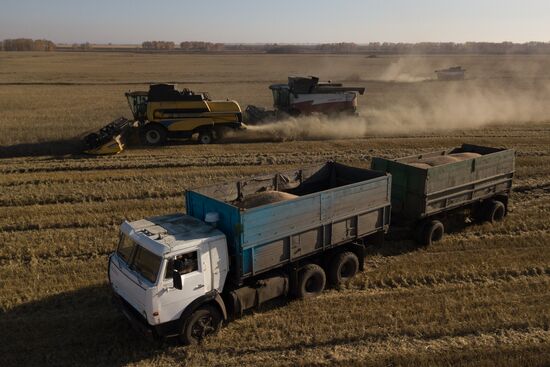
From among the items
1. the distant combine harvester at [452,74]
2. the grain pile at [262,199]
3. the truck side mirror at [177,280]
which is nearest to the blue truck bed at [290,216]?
the grain pile at [262,199]

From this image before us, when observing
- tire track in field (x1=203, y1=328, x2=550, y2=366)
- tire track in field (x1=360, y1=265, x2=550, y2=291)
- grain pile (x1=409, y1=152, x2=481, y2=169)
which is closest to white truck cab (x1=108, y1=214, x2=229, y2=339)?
tire track in field (x1=203, y1=328, x2=550, y2=366)

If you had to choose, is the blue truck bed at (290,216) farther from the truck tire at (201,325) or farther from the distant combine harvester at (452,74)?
the distant combine harvester at (452,74)

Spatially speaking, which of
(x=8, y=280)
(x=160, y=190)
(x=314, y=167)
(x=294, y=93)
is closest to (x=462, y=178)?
(x=314, y=167)

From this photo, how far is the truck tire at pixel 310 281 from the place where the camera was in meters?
8.66

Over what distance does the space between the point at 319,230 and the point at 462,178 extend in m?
4.60

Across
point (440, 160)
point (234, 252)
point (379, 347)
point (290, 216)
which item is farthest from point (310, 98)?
point (379, 347)

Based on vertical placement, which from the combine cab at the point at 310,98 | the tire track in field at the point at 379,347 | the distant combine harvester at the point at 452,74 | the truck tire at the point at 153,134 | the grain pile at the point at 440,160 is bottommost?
the tire track in field at the point at 379,347

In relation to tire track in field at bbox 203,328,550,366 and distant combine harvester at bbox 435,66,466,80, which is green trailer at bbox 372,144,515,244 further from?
distant combine harvester at bbox 435,66,466,80

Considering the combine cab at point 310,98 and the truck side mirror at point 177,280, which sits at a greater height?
the combine cab at point 310,98

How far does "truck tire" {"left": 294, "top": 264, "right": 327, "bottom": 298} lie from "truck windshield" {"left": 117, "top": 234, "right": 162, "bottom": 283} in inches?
108

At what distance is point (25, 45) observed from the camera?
14438 centimetres

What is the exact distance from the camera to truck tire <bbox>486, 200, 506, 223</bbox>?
39.5 ft

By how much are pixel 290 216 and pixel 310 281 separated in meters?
1.49

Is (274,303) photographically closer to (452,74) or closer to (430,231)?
(430,231)
